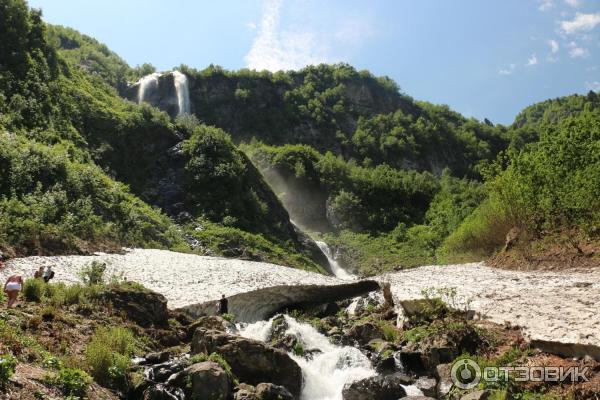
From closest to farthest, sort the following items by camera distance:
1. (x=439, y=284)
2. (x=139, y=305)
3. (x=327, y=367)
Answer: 1. (x=327, y=367)
2. (x=139, y=305)
3. (x=439, y=284)

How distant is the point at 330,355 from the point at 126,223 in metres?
24.0

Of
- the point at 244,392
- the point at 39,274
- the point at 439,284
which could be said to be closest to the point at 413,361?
the point at 244,392

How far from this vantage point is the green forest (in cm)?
3056

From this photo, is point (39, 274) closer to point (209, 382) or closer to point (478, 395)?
point (209, 382)

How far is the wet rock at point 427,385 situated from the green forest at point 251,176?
1642 centimetres

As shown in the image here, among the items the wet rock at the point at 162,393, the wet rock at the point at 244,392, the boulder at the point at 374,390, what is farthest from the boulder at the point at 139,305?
the boulder at the point at 374,390

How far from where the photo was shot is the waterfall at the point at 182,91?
90.7m

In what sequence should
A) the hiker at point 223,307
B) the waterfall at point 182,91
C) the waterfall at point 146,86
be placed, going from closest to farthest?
the hiker at point 223,307 < the waterfall at point 146,86 < the waterfall at point 182,91

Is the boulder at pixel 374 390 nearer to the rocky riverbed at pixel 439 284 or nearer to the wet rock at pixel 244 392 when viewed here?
the wet rock at pixel 244 392

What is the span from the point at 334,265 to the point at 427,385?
131 feet

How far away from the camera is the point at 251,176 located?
5684 cm

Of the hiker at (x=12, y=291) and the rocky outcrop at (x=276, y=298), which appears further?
the rocky outcrop at (x=276, y=298)

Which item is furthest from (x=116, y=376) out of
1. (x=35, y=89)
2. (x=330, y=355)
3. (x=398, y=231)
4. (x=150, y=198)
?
(x=398, y=231)

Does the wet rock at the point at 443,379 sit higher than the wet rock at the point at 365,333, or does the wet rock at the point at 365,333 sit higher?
the wet rock at the point at 365,333
